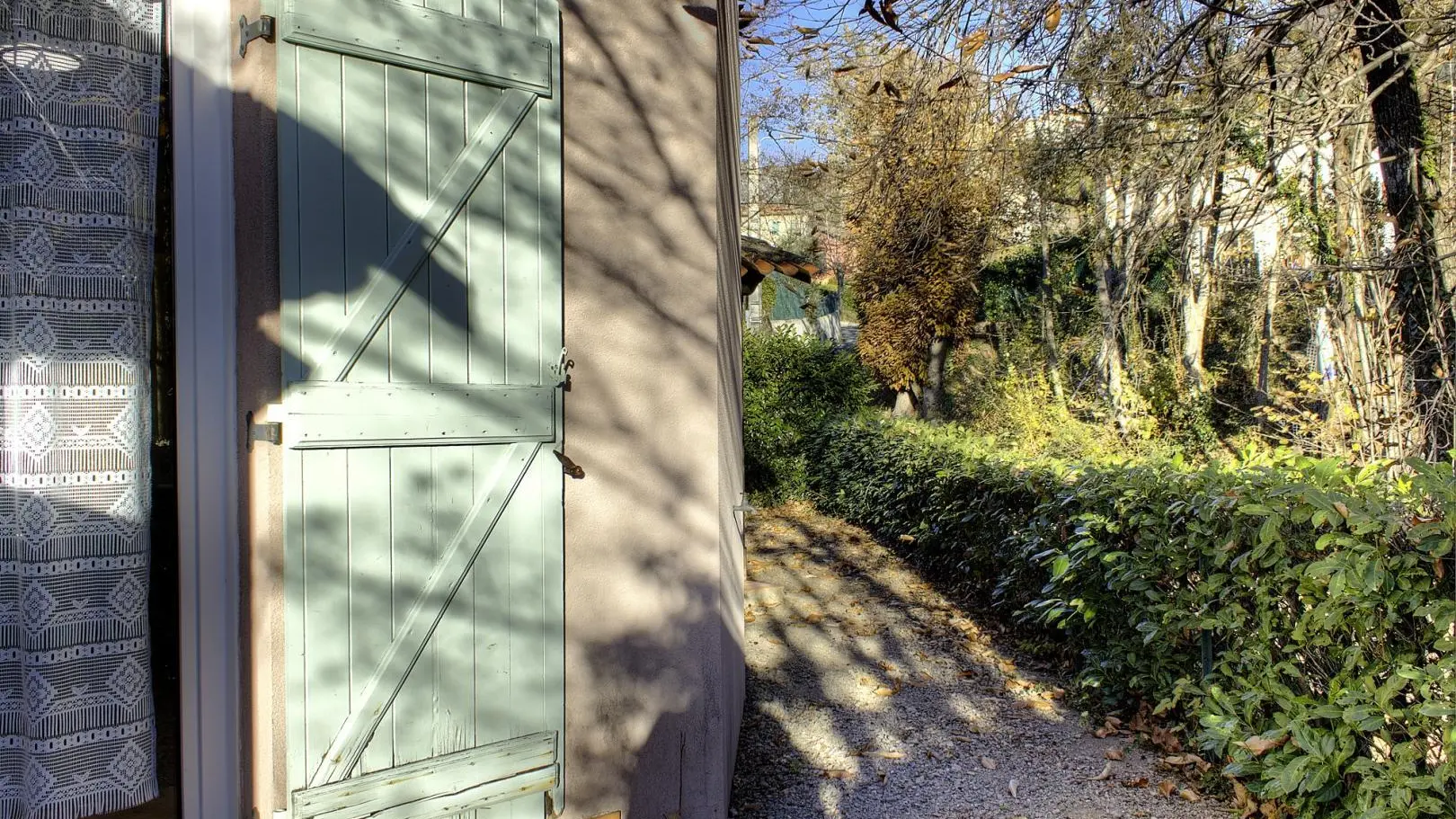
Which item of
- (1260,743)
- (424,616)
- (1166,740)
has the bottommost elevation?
(1166,740)

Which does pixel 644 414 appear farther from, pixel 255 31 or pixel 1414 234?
pixel 1414 234

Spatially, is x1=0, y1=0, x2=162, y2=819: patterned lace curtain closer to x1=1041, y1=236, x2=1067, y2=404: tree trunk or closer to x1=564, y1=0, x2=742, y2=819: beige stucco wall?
x1=564, y1=0, x2=742, y2=819: beige stucco wall

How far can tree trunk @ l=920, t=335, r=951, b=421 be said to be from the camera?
1423 centimetres

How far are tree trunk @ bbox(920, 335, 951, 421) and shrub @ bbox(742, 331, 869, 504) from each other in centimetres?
258

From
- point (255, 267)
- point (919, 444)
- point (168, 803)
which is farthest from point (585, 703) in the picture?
point (919, 444)

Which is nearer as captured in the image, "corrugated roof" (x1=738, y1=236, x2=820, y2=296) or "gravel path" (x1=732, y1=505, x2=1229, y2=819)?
"gravel path" (x1=732, y1=505, x2=1229, y2=819)

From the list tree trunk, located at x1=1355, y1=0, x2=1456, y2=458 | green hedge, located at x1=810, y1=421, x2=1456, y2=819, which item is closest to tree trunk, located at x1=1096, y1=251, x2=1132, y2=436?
tree trunk, located at x1=1355, y1=0, x2=1456, y2=458

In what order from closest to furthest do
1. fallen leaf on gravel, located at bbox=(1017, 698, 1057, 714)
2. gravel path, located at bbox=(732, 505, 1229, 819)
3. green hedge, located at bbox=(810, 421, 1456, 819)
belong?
Result: green hedge, located at bbox=(810, 421, 1456, 819) → gravel path, located at bbox=(732, 505, 1229, 819) → fallen leaf on gravel, located at bbox=(1017, 698, 1057, 714)

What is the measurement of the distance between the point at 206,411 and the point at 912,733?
3.31 metres

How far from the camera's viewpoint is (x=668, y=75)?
291 cm

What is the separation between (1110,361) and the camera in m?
10.2

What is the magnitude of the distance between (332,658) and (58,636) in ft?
1.80

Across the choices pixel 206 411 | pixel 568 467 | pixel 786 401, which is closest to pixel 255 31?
pixel 206 411

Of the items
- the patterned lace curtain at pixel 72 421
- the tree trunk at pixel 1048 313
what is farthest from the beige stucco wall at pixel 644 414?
the tree trunk at pixel 1048 313
